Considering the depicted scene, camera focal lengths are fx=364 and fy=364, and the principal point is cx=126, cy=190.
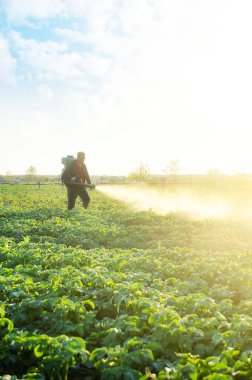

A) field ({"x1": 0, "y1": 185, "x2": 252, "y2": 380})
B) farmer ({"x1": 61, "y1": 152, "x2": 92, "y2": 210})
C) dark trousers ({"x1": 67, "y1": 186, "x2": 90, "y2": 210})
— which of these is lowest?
field ({"x1": 0, "y1": 185, "x2": 252, "y2": 380})

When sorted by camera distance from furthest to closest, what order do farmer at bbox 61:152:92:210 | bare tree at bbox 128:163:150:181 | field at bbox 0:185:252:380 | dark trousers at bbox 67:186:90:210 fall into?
1. bare tree at bbox 128:163:150:181
2. dark trousers at bbox 67:186:90:210
3. farmer at bbox 61:152:92:210
4. field at bbox 0:185:252:380

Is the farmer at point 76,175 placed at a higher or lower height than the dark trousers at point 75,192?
higher

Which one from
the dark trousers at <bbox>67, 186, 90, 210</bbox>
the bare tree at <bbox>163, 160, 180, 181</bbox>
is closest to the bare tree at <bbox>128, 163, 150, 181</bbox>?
the bare tree at <bbox>163, 160, 180, 181</bbox>

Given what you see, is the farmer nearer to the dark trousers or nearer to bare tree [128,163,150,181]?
the dark trousers

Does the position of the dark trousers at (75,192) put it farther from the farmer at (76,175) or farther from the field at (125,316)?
the field at (125,316)

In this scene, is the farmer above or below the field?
above

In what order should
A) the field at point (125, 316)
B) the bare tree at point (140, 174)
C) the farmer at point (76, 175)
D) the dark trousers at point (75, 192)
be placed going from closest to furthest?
1. the field at point (125, 316)
2. the farmer at point (76, 175)
3. the dark trousers at point (75, 192)
4. the bare tree at point (140, 174)

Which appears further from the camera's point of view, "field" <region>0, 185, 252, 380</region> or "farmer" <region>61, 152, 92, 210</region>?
"farmer" <region>61, 152, 92, 210</region>

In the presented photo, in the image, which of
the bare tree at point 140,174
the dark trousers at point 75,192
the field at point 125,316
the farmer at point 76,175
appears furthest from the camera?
the bare tree at point 140,174

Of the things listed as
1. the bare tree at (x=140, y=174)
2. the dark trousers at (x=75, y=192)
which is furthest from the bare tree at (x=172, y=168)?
the dark trousers at (x=75, y=192)

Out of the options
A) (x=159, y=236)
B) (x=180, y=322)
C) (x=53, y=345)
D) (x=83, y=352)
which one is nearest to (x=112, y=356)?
(x=83, y=352)

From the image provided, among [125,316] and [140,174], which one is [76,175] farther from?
[140,174]

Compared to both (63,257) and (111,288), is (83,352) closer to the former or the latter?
(111,288)

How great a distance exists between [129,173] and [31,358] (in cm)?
7815
